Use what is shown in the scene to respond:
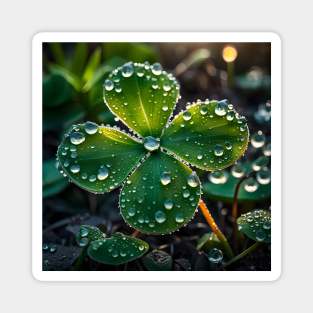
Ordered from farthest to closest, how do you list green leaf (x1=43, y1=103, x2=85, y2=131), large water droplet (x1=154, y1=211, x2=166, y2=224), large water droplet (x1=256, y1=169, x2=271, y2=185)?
green leaf (x1=43, y1=103, x2=85, y2=131)
large water droplet (x1=256, y1=169, x2=271, y2=185)
large water droplet (x1=154, y1=211, x2=166, y2=224)

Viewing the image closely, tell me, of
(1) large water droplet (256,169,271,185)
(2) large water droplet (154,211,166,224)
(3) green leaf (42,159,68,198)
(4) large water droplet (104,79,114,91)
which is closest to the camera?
(2) large water droplet (154,211,166,224)

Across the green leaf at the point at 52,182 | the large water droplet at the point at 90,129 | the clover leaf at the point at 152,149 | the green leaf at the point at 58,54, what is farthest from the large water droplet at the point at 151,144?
the green leaf at the point at 58,54

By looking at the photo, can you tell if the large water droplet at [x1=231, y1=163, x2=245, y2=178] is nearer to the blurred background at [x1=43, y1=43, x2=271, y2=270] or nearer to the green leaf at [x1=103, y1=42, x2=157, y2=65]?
the blurred background at [x1=43, y1=43, x2=271, y2=270]

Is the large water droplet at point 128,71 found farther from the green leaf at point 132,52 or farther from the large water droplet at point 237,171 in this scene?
the green leaf at point 132,52

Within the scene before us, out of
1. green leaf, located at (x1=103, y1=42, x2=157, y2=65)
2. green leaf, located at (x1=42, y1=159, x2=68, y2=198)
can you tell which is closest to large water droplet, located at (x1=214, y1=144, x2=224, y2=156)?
green leaf, located at (x1=42, y1=159, x2=68, y2=198)
